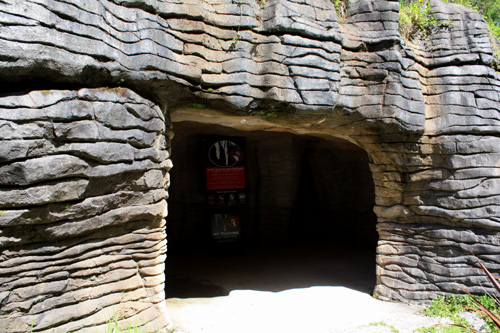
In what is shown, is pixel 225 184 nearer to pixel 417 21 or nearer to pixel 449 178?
pixel 449 178

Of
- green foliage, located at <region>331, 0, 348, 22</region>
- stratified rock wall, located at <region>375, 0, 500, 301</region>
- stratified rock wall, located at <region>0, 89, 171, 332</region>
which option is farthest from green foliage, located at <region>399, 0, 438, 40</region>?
stratified rock wall, located at <region>0, 89, 171, 332</region>

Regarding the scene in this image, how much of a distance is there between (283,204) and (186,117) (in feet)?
14.6

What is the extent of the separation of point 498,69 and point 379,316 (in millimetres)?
3869

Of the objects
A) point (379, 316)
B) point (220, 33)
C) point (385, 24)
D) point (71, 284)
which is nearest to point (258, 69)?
point (220, 33)

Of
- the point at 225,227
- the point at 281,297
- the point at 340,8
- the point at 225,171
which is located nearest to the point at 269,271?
the point at 281,297

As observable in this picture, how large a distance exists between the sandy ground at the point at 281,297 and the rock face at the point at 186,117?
55 cm

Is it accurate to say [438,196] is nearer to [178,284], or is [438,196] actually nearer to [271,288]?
[271,288]

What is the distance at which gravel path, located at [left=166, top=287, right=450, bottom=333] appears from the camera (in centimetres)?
423

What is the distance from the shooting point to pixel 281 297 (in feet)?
17.1

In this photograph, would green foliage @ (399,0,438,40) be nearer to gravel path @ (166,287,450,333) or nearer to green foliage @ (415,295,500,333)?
green foliage @ (415,295,500,333)

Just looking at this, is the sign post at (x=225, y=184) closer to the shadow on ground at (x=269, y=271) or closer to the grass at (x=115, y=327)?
the shadow on ground at (x=269, y=271)

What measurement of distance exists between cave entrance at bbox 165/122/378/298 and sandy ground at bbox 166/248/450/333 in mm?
101

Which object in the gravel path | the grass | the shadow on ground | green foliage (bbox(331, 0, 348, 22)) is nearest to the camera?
the grass

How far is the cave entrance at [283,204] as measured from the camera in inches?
300
